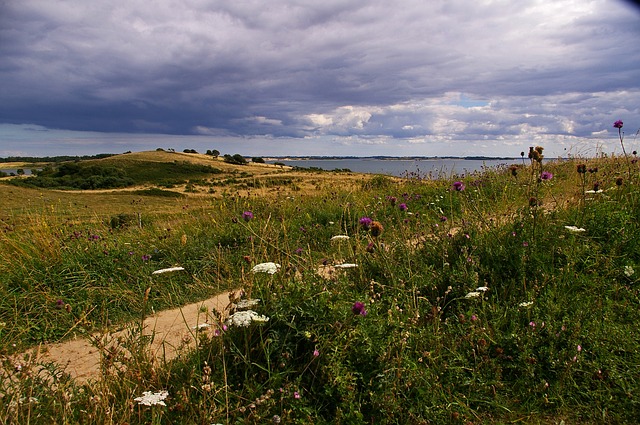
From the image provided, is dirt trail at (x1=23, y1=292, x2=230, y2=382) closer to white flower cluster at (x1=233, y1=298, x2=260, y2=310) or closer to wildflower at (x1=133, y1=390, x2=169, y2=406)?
white flower cluster at (x1=233, y1=298, x2=260, y2=310)

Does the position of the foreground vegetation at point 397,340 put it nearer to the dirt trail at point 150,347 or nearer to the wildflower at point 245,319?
the wildflower at point 245,319

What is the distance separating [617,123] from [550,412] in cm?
458

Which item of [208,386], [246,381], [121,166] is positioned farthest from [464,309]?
[121,166]

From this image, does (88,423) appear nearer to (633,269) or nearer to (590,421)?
(590,421)

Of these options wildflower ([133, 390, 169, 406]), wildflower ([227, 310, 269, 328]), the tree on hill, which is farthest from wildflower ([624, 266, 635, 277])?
the tree on hill

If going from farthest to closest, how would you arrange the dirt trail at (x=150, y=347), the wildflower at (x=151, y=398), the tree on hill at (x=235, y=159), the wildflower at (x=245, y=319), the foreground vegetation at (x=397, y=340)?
the tree on hill at (x=235, y=159) < the dirt trail at (x=150, y=347) < the wildflower at (x=245, y=319) < the foreground vegetation at (x=397, y=340) < the wildflower at (x=151, y=398)

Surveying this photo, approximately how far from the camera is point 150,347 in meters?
2.89

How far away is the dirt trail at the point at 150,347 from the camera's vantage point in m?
3.05

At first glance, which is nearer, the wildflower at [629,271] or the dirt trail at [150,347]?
the dirt trail at [150,347]

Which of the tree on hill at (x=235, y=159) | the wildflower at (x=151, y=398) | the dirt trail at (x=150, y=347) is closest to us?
the wildflower at (x=151, y=398)

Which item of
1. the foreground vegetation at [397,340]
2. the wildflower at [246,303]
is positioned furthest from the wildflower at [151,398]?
the wildflower at [246,303]

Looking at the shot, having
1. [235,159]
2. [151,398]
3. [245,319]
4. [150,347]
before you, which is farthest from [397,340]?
[235,159]

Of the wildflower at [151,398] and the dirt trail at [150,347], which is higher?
the wildflower at [151,398]

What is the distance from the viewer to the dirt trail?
3.05m
